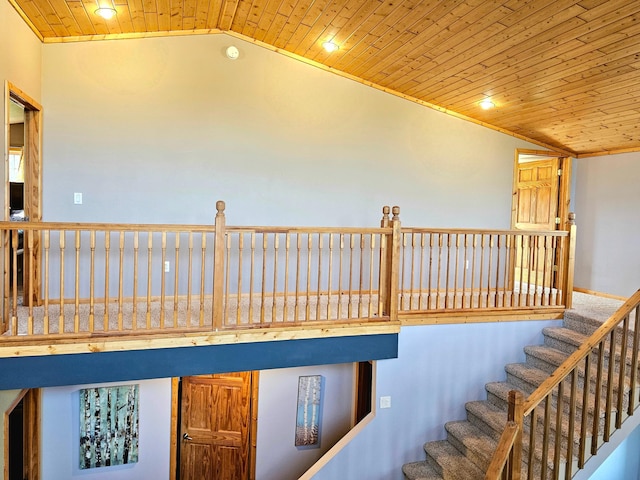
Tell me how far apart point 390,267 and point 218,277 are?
5.10 feet

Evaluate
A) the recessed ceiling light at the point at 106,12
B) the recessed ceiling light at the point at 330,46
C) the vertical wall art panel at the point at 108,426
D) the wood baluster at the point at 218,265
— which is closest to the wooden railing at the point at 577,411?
the wood baluster at the point at 218,265

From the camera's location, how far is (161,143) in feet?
15.5

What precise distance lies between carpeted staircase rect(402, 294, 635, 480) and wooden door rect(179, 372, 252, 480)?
6.91ft

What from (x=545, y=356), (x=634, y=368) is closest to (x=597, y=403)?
(x=634, y=368)

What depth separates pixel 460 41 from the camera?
3.84m

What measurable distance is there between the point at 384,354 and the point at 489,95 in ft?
10.1

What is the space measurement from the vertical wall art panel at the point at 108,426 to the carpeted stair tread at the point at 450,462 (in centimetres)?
312

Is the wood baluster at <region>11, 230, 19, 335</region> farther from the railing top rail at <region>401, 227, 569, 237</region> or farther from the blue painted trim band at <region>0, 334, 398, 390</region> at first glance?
the railing top rail at <region>401, 227, 569, 237</region>

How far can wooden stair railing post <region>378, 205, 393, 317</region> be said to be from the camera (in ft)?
13.1

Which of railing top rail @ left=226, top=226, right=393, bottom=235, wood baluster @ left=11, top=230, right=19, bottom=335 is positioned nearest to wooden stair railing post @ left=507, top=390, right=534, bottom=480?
railing top rail @ left=226, top=226, right=393, bottom=235

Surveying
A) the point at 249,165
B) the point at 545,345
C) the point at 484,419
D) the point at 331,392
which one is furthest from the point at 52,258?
the point at 545,345

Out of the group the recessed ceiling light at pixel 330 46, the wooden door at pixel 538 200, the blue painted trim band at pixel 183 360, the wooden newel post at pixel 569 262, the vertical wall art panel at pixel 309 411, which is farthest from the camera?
the wooden door at pixel 538 200

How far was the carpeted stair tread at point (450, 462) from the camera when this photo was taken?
3.87 metres

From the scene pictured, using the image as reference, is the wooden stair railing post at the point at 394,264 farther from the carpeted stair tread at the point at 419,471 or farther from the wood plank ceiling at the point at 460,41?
the wood plank ceiling at the point at 460,41
